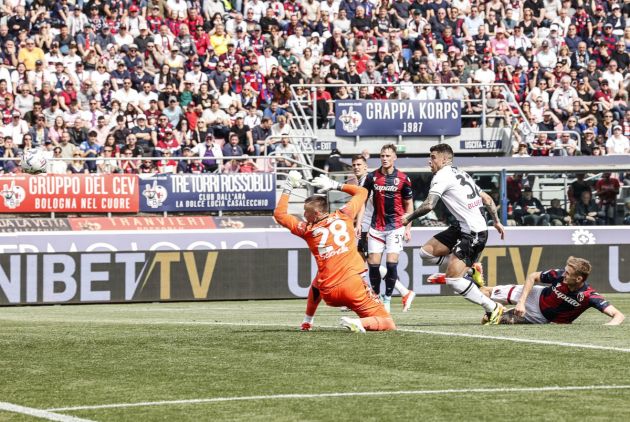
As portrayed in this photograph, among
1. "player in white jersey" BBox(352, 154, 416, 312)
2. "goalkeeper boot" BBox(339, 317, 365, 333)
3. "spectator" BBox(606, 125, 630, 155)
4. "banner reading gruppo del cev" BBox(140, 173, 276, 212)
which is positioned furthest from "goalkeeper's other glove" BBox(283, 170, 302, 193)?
"spectator" BBox(606, 125, 630, 155)

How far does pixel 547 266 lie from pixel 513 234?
4.40 ft

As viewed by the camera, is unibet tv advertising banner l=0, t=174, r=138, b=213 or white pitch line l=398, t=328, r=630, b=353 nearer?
white pitch line l=398, t=328, r=630, b=353

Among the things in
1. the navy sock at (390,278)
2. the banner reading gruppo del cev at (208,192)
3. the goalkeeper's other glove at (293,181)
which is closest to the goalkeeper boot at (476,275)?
the goalkeeper's other glove at (293,181)

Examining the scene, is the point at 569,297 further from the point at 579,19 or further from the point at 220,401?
the point at 579,19

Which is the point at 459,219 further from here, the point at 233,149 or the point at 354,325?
the point at 233,149

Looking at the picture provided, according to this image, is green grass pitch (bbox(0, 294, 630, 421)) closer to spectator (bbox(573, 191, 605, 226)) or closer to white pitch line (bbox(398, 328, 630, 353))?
white pitch line (bbox(398, 328, 630, 353))

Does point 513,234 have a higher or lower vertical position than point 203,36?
lower

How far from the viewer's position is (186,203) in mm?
27547

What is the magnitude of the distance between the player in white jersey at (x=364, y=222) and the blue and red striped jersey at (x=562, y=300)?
375 centimetres

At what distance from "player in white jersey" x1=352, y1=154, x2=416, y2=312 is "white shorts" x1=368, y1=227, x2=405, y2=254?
8.7 inches

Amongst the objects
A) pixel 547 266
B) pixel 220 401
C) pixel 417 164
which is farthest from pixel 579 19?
pixel 220 401

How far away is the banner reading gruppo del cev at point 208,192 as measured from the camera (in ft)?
89.9

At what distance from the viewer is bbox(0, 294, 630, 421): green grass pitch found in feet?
25.8

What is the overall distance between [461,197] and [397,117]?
646 inches
